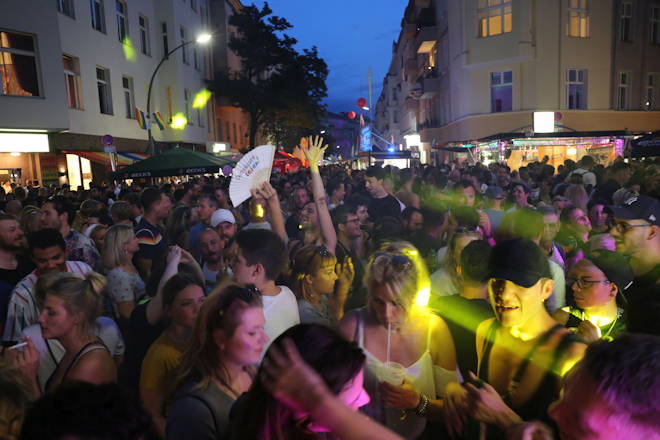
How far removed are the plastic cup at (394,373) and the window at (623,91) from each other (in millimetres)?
27706

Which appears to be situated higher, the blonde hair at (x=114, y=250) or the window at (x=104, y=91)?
the window at (x=104, y=91)

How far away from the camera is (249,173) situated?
4344 mm

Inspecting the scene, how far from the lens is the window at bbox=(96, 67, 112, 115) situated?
19781mm

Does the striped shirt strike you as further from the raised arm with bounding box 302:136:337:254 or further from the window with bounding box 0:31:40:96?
the window with bounding box 0:31:40:96

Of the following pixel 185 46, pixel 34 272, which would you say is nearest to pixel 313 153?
pixel 34 272

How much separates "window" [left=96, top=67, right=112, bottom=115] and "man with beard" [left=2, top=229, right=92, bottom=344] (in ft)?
59.2

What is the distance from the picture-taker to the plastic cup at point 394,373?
2.38 metres

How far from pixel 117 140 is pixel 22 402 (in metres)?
20.8

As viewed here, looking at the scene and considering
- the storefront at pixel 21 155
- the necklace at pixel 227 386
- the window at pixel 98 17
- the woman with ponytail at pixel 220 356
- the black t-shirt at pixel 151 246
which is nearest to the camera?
the woman with ponytail at pixel 220 356

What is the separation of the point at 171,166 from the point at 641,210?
9.93 m

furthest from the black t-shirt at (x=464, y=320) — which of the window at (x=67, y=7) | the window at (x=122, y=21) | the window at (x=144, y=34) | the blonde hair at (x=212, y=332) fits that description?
the window at (x=144, y=34)

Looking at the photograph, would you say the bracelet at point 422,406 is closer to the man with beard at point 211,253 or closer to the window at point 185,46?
the man with beard at point 211,253

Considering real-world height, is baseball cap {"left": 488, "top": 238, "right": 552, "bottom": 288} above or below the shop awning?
below

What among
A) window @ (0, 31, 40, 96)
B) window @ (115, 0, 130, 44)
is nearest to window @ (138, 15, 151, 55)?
window @ (115, 0, 130, 44)
